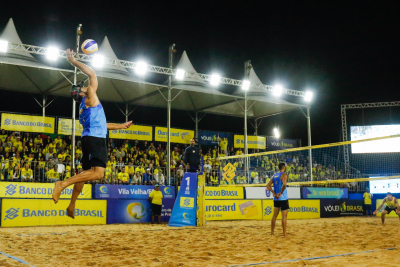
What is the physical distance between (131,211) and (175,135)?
8.09m

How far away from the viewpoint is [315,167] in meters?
22.1

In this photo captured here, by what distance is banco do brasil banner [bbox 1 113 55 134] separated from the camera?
679 inches

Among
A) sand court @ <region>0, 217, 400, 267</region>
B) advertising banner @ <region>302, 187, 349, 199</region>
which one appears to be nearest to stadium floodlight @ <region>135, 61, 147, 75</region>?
advertising banner @ <region>302, 187, 349, 199</region>

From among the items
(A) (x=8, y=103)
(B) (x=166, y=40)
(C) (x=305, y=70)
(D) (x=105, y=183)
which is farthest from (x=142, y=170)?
(C) (x=305, y=70)

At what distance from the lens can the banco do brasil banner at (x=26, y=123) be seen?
1723 cm

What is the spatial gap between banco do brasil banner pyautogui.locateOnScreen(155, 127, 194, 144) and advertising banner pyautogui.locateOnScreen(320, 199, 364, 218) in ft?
27.1

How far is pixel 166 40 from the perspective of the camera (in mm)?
29406

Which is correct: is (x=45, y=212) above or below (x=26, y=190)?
below

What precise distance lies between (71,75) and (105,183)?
589cm

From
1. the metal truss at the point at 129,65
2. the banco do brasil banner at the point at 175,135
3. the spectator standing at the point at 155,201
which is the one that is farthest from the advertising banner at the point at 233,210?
the banco do brasil banner at the point at 175,135

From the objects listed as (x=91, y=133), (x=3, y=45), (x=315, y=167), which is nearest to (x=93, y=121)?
(x=91, y=133)

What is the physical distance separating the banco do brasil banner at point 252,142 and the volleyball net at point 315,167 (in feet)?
7.06

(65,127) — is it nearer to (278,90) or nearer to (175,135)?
(175,135)

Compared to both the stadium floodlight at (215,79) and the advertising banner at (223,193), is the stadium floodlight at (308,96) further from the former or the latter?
the advertising banner at (223,193)
